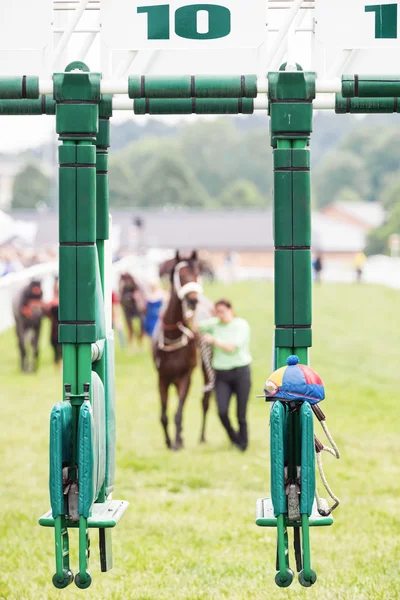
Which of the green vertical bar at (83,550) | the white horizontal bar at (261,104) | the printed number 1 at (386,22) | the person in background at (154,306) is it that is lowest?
the green vertical bar at (83,550)

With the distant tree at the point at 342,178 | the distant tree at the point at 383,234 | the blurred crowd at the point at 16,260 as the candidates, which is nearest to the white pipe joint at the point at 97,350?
the blurred crowd at the point at 16,260

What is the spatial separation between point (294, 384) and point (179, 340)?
7.04m

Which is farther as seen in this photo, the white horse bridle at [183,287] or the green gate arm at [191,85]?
the white horse bridle at [183,287]

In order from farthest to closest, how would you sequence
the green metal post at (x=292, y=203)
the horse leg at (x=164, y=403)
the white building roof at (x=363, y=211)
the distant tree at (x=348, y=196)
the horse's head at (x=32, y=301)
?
1. the distant tree at (x=348, y=196)
2. the white building roof at (x=363, y=211)
3. the horse's head at (x=32, y=301)
4. the horse leg at (x=164, y=403)
5. the green metal post at (x=292, y=203)

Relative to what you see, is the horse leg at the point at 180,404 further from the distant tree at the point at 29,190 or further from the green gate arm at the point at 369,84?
the distant tree at the point at 29,190

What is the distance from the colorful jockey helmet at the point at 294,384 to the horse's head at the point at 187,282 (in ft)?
21.5

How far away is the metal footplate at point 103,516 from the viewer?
19.5 ft

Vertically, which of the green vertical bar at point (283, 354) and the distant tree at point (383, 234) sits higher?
the distant tree at point (383, 234)

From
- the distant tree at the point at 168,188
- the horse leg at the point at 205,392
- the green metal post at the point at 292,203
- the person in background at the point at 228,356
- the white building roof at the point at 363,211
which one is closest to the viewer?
the green metal post at the point at 292,203

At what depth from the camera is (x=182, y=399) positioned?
13.0 metres

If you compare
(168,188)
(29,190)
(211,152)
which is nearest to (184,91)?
(29,190)

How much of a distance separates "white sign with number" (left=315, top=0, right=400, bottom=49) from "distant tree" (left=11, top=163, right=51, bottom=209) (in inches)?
4724

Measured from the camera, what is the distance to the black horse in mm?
19984

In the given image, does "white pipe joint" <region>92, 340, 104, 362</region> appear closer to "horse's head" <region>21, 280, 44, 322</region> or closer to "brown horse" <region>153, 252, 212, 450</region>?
"brown horse" <region>153, 252, 212, 450</region>
